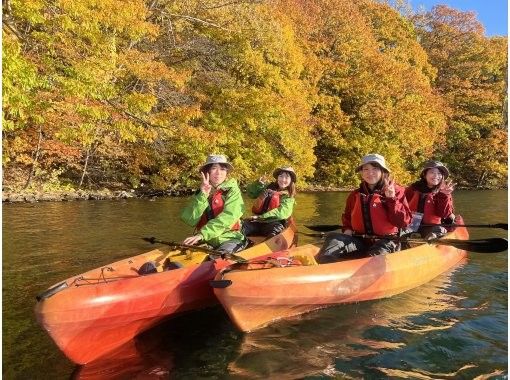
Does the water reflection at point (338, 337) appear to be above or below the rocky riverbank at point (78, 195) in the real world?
below

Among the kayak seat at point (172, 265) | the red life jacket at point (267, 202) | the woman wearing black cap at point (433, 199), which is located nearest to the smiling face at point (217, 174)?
the kayak seat at point (172, 265)

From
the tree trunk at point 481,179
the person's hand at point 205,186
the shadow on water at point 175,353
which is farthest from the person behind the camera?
the tree trunk at point 481,179

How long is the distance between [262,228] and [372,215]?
8.53 feet

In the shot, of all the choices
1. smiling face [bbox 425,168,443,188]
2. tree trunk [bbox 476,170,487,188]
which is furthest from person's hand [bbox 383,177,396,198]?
tree trunk [bbox 476,170,487,188]

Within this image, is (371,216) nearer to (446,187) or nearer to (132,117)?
(446,187)

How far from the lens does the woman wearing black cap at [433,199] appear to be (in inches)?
316

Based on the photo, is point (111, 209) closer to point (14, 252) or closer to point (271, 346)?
point (14, 252)

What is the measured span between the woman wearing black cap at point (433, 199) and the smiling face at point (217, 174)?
3.68 meters

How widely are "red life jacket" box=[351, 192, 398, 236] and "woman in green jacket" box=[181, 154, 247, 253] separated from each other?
5.07 feet

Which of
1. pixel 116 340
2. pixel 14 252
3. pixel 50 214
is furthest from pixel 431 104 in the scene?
pixel 116 340

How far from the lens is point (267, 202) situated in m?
8.66

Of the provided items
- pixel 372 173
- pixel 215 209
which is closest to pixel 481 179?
pixel 372 173

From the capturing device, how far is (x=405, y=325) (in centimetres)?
524

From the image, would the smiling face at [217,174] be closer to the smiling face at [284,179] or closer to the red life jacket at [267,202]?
the smiling face at [284,179]
